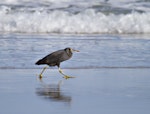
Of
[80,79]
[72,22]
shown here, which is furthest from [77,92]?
[72,22]

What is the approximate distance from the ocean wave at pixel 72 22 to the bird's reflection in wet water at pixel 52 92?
32.3 feet

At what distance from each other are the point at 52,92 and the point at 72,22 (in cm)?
1159

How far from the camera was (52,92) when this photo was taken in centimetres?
858

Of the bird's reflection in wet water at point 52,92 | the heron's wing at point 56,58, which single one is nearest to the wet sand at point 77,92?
the bird's reflection in wet water at point 52,92

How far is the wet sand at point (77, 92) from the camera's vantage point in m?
7.22

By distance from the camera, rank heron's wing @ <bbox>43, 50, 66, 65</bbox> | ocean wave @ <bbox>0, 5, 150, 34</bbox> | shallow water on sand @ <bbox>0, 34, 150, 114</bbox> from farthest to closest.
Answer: ocean wave @ <bbox>0, 5, 150, 34</bbox>
heron's wing @ <bbox>43, 50, 66, 65</bbox>
shallow water on sand @ <bbox>0, 34, 150, 114</bbox>

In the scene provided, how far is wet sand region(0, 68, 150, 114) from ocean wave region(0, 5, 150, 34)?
8.26 m

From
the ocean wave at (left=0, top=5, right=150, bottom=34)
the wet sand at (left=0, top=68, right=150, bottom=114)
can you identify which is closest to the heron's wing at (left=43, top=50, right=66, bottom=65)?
the wet sand at (left=0, top=68, right=150, bottom=114)

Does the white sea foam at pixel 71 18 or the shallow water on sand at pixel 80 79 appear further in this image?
the white sea foam at pixel 71 18

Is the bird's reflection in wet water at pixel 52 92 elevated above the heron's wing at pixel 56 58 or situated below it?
below

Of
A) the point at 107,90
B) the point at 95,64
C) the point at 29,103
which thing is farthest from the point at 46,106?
the point at 95,64

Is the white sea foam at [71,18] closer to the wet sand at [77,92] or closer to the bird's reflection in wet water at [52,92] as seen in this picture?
the wet sand at [77,92]

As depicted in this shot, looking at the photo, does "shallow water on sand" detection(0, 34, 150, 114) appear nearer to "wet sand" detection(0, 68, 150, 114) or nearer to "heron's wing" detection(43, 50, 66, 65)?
"wet sand" detection(0, 68, 150, 114)

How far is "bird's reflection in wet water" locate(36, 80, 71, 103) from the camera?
802 cm
